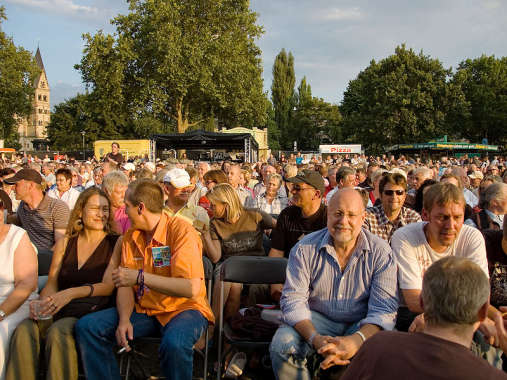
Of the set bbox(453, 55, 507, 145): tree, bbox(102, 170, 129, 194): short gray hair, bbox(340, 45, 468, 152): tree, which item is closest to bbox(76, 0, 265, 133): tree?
bbox(340, 45, 468, 152): tree

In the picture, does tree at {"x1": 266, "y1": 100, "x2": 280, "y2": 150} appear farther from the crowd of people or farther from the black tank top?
the crowd of people

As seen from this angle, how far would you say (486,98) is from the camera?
43.3 metres

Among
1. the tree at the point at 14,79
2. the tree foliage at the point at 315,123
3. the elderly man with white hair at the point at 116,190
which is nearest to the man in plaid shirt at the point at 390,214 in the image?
the elderly man with white hair at the point at 116,190

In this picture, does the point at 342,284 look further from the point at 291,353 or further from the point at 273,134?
the point at 273,134

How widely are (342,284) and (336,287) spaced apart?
0.15 ft

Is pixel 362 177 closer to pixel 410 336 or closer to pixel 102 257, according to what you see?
pixel 102 257

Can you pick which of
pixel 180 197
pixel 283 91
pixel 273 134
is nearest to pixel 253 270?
pixel 180 197

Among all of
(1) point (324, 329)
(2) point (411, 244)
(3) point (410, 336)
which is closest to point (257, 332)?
(1) point (324, 329)

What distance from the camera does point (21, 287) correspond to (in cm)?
327

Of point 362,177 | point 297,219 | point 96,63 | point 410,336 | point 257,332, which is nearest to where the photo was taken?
point 410,336

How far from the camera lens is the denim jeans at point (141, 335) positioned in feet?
9.50

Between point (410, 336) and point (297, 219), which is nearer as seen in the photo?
point (410, 336)

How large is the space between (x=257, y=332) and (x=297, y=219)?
1.32 meters

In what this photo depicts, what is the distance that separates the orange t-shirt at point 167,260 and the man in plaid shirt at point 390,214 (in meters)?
1.79
